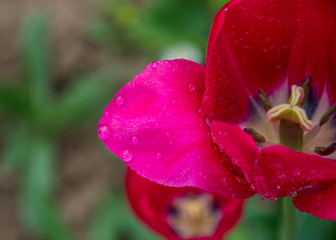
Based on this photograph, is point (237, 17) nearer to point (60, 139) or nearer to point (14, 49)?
point (60, 139)

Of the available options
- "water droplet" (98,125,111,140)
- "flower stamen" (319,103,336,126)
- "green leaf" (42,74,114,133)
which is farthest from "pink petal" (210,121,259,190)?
"green leaf" (42,74,114,133)

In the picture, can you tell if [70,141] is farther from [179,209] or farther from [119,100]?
[119,100]

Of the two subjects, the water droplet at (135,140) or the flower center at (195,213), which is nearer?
the water droplet at (135,140)

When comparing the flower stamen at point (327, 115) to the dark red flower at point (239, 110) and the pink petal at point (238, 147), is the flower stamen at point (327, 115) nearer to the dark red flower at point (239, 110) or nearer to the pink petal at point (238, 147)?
the dark red flower at point (239, 110)

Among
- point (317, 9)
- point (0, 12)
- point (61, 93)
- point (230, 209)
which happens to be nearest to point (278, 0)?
point (317, 9)

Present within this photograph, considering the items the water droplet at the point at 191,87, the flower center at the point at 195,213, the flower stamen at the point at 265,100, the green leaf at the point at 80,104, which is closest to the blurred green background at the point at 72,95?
the green leaf at the point at 80,104

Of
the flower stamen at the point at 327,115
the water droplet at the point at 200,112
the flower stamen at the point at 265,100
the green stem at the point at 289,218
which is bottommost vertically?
the green stem at the point at 289,218

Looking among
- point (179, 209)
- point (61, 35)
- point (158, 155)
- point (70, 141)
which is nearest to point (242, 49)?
point (158, 155)

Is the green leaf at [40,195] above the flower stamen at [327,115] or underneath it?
underneath

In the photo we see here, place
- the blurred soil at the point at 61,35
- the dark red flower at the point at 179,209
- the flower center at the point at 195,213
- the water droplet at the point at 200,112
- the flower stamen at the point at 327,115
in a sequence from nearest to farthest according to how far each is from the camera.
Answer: the water droplet at the point at 200,112 < the flower stamen at the point at 327,115 < the dark red flower at the point at 179,209 < the flower center at the point at 195,213 < the blurred soil at the point at 61,35
